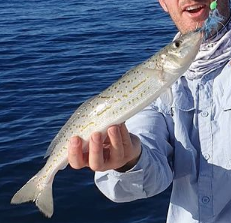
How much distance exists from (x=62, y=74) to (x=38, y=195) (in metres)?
11.2

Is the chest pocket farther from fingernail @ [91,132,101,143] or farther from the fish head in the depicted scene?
fingernail @ [91,132,101,143]

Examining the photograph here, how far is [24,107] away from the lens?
12602 millimetres

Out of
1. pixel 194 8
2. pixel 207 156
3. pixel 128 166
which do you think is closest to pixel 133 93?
pixel 128 166

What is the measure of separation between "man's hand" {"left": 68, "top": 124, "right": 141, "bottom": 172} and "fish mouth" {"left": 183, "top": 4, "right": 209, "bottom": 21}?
3.55 feet

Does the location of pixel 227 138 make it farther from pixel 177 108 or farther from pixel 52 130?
pixel 52 130

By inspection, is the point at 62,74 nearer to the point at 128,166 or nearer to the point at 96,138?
the point at 128,166

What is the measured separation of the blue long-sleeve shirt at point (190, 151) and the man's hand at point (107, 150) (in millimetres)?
250

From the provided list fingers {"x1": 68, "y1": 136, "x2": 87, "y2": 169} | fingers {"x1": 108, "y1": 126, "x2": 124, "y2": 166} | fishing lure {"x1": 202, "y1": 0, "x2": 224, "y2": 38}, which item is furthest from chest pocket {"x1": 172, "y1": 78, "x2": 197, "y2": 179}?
fingers {"x1": 68, "y1": 136, "x2": 87, "y2": 169}

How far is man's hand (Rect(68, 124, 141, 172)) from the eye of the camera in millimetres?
3275

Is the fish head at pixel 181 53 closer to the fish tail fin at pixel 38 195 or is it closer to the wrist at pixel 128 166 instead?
the wrist at pixel 128 166

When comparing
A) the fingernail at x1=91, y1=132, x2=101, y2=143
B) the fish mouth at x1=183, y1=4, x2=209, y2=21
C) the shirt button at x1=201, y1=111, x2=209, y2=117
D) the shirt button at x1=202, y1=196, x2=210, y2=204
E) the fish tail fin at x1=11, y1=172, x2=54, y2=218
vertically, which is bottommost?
the shirt button at x1=202, y1=196, x2=210, y2=204

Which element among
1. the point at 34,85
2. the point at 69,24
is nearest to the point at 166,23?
the point at 69,24

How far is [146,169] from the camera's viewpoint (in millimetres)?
3637

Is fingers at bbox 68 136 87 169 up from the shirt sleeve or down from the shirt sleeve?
up
